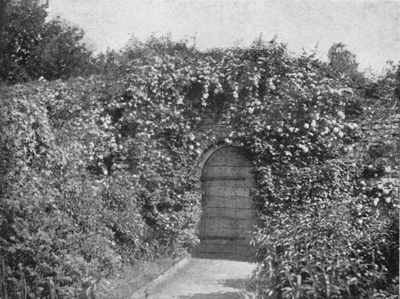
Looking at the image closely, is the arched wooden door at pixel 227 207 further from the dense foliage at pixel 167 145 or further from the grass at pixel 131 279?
the grass at pixel 131 279

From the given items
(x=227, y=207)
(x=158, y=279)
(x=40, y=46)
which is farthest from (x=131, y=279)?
(x=40, y=46)

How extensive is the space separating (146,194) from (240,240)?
229cm

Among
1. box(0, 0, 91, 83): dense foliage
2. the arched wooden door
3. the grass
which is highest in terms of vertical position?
box(0, 0, 91, 83): dense foliage

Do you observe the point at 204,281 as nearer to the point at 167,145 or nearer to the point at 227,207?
the point at 227,207

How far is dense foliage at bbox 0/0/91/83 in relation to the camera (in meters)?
14.0

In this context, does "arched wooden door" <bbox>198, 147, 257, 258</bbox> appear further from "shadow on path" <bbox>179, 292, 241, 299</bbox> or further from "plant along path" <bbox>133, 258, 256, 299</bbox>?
"shadow on path" <bbox>179, 292, 241, 299</bbox>

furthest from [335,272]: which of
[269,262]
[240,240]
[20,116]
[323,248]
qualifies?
[240,240]

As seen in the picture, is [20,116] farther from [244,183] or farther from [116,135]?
[244,183]

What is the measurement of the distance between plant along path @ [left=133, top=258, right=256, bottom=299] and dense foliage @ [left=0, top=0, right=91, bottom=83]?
761 cm

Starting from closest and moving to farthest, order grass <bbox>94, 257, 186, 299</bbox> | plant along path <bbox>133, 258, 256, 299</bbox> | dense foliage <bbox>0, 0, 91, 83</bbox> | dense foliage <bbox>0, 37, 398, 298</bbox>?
grass <bbox>94, 257, 186, 299</bbox>, dense foliage <bbox>0, 37, 398, 298</bbox>, plant along path <bbox>133, 258, 256, 299</bbox>, dense foliage <bbox>0, 0, 91, 83</bbox>

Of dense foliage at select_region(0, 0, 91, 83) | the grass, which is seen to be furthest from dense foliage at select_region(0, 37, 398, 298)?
dense foliage at select_region(0, 0, 91, 83)

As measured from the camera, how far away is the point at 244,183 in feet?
34.3

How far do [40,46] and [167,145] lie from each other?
6.94 metres

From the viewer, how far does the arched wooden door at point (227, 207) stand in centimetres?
1037
